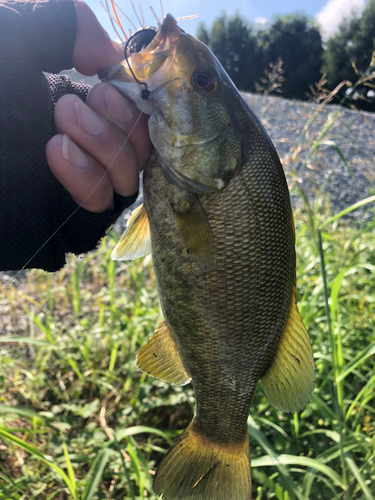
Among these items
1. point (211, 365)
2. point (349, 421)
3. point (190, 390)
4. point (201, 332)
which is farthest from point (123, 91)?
point (349, 421)

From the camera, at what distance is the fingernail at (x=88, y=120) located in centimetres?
108

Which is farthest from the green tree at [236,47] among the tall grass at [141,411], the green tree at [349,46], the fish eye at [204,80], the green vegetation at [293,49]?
the fish eye at [204,80]

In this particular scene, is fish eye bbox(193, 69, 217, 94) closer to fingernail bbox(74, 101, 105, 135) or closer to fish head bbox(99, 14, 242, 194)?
fish head bbox(99, 14, 242, 194)

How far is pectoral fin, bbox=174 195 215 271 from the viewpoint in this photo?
1.18 meters

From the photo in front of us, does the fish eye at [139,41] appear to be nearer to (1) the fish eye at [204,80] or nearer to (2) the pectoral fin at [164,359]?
(1) the fish eye at [204,80]

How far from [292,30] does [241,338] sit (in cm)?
3818

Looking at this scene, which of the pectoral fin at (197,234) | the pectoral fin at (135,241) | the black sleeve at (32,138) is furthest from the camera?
the pectoral fin at (135,241)

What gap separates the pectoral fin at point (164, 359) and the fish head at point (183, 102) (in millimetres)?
663

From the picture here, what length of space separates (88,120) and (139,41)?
35cm

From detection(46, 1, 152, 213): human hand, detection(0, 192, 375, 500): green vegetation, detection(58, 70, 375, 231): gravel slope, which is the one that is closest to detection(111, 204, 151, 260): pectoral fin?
detection(46, 1, 152, 213): human hand

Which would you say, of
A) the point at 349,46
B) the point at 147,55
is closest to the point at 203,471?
the point at 147,55

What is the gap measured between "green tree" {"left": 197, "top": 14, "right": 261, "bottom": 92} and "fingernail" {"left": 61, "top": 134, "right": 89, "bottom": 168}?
1182 inches

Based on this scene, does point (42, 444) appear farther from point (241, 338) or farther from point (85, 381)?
point (241, 338)

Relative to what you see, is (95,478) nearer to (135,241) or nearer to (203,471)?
(203,471)
